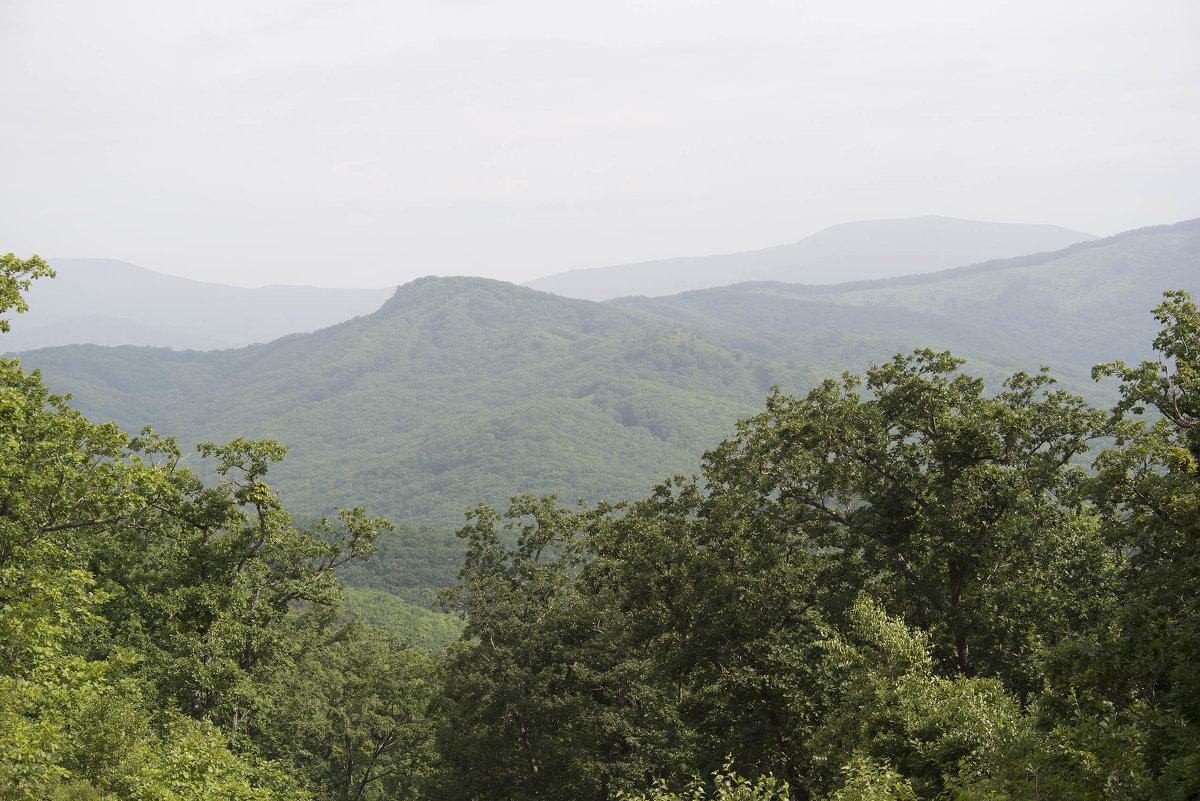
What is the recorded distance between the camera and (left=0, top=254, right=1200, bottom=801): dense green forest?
1490 centimetres

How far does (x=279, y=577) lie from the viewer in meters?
29.6

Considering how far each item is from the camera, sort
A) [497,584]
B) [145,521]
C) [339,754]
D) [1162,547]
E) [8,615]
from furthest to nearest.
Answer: [339,754]
[497,584]
[145,521]
[8,615]
[1162,547]

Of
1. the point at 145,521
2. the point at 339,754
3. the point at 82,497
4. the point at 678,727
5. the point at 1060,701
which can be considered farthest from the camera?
the point at 339,754

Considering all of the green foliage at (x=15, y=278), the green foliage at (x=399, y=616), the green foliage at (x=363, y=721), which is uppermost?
the green foliage at (x=15, y=278)

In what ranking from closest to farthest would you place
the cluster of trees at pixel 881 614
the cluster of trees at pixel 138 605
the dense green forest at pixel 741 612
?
the cluster of trees at pixel 881 614, the dense green forest at pixel 741 612, the cluster of trees at pixel 138 605

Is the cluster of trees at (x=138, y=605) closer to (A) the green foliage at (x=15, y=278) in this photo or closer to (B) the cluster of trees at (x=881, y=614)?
(A) the green foliage at (x=15, y=278)

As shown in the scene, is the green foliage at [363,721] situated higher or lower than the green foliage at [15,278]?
lower

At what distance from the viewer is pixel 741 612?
24344 mm

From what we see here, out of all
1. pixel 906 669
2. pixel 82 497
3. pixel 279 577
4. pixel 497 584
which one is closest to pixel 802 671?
pixel 906 669

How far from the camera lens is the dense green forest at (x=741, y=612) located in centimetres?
1490

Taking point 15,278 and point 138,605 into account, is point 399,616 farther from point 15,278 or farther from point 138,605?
point 15,278

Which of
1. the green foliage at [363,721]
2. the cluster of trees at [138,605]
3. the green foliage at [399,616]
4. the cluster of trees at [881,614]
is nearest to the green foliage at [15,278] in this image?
the cluster of trees at [138,605]

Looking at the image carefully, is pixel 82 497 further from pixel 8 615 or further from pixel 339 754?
pixel 339 754

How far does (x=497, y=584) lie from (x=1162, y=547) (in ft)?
75.0
